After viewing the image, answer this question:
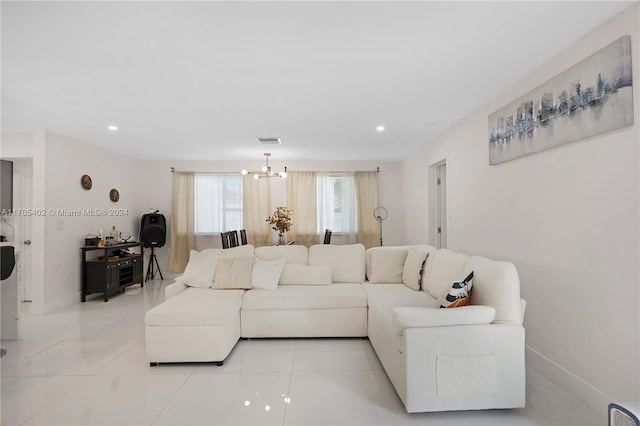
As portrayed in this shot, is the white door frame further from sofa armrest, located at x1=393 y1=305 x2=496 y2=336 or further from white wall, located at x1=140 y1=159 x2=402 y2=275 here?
sofa armrest, located at x1=393 y1=305 x2=496 y2=336

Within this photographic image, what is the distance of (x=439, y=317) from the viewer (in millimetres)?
2045

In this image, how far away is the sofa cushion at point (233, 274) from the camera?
3457 millimetres

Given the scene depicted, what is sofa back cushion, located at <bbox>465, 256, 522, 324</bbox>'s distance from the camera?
2.14 metres

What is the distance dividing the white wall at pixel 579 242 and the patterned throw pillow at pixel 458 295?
2.27 feet

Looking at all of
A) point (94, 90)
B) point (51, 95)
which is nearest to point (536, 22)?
point (94, 90)

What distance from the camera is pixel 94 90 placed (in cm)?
293

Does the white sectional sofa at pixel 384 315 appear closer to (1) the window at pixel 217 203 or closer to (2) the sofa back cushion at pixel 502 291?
(2) the sofa back cushion at pixel 502 291

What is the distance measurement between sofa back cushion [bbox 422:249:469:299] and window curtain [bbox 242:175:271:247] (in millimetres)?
4020

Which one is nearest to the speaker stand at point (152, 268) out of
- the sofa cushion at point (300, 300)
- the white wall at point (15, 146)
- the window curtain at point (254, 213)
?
the window curtain at point (254, 213)

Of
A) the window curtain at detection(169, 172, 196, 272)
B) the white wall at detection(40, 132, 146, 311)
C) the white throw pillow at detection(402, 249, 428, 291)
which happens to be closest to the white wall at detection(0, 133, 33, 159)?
the white wall at detection(40, 132, 146, 311)

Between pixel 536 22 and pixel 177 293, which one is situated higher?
pixel 536 22

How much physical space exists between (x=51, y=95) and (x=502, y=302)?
13.9ft

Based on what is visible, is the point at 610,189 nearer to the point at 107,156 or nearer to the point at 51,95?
the point at 51,95

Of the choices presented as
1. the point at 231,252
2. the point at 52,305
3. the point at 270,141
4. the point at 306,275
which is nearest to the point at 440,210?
the point at 306,275
